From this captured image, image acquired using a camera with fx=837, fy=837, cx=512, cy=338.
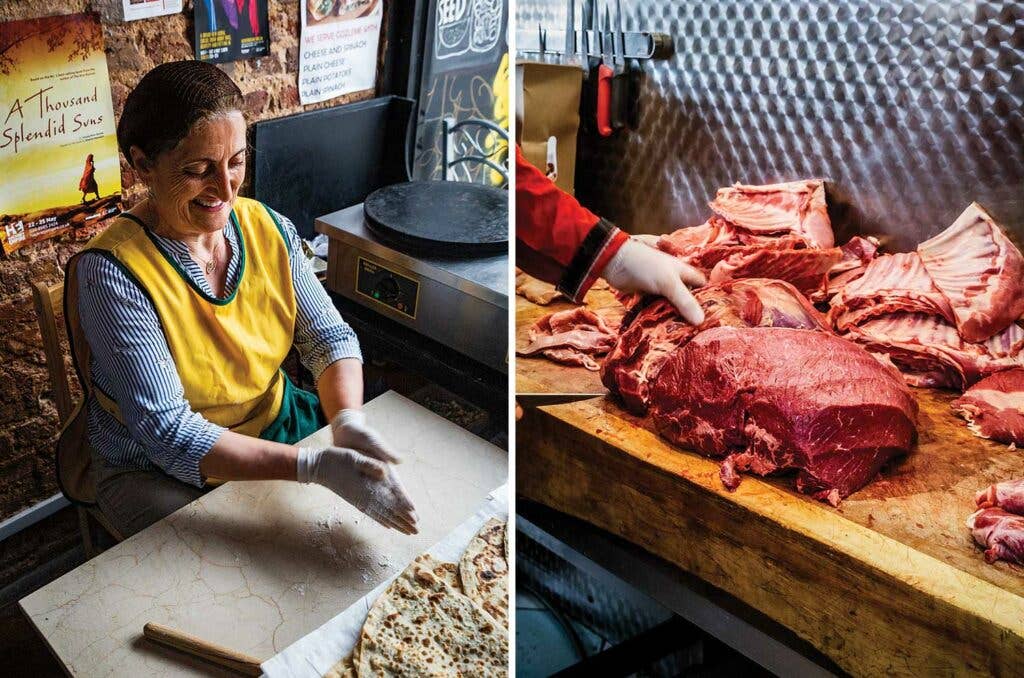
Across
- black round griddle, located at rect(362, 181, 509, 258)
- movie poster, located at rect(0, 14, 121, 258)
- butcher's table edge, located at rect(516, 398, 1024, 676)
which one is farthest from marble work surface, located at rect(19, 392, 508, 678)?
→ movie poster, located at rect(0, 14, 121, 258)

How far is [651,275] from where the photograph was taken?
4.08ft

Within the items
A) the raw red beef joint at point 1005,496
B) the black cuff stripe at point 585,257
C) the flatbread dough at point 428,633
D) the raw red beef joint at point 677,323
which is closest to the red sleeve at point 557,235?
the black cuff stripe at point 585,257

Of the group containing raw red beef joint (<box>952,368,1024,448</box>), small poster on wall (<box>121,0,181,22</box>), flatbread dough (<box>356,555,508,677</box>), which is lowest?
flatbread dough (<box>356,555,508,677</box>)

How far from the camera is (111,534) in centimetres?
102

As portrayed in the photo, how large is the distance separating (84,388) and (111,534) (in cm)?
18

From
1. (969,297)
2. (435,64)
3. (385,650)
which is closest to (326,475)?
(385,650)

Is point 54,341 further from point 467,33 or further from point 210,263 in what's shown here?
point 467,33

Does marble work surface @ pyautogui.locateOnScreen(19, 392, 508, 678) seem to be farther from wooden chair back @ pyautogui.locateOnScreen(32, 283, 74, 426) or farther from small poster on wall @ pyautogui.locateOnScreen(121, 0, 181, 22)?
small poster on wall @ pyautogui.locateOnScreen(121, 0, 181, 22)

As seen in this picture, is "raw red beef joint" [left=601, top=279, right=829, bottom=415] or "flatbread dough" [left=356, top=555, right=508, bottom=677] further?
"raw red beef joint" [left=601, top=279, right=829, bottom=415]

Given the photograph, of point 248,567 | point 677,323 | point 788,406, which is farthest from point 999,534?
point 248,567

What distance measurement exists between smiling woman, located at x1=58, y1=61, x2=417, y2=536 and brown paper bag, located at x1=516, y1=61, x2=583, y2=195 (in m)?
0.36

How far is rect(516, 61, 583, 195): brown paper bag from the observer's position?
1.14 meters

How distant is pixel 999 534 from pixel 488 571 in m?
0.62

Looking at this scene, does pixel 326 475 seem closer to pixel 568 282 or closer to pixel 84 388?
pixel 84 388
